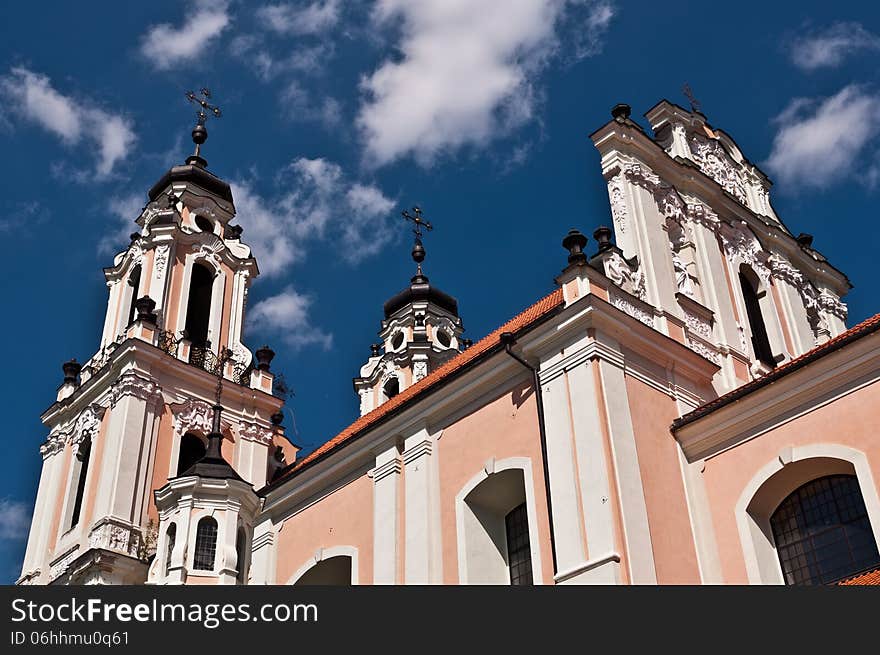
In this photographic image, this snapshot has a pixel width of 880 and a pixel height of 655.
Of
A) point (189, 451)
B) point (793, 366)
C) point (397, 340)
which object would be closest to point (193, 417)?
point (189, 451)

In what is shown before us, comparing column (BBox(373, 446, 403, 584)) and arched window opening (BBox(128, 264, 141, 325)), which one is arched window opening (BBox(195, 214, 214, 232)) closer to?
arched window opening (BBox(128, 264, 141, 325))

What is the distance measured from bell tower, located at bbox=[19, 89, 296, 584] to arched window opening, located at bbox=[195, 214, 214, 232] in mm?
38

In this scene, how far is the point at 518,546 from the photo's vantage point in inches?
594

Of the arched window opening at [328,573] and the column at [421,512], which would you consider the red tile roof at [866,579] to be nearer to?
the column at [421,512]

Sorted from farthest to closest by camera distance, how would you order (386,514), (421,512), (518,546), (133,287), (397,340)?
(397,340)
(133,287)
(386,514)
(421,512)
(518,546)

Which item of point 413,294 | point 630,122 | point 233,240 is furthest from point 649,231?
point 413,294

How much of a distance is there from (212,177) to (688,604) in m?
22.5

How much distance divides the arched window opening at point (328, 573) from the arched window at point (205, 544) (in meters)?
2.11

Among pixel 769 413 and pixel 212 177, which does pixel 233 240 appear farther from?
pixel 769 413

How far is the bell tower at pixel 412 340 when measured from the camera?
36.2m

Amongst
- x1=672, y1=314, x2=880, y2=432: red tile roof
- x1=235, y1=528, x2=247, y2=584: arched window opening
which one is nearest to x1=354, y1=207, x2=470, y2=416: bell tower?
x1=235, y1=528, x2=247, y2=584: arched window opening

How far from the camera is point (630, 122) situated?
17609 mm

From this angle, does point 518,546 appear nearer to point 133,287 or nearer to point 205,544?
point 205,544

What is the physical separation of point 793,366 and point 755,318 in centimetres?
569
